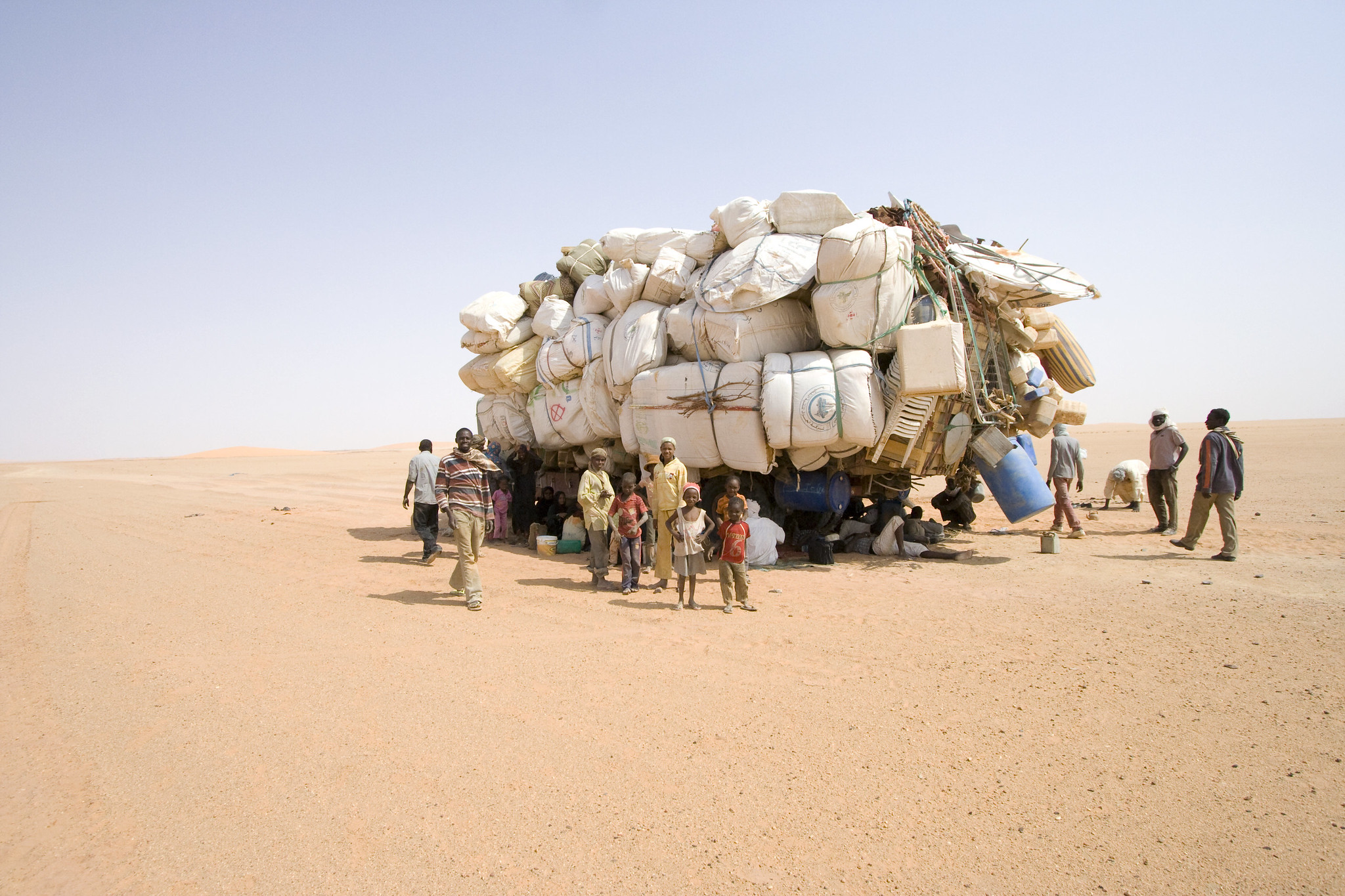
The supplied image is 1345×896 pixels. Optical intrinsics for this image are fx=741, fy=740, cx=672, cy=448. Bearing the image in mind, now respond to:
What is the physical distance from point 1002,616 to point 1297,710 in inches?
88.7

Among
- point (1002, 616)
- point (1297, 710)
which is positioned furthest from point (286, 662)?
point (1297, 710)

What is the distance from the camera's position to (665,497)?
25.0ft

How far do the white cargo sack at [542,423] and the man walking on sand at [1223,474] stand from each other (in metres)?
8.23

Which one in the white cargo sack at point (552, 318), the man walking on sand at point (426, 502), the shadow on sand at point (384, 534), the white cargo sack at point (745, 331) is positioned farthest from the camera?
the shadow on sand at point (384, 534)

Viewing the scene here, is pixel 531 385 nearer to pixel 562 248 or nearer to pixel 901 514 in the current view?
pixel 562 248

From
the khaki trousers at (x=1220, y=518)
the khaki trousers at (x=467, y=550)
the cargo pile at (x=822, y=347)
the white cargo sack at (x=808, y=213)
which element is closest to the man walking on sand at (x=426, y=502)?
the cargo pile at (x=822, y=347)

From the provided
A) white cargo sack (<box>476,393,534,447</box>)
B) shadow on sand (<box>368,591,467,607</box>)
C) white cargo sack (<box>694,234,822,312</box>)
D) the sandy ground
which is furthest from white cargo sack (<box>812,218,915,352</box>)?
white cargo sack (<box>476,393,534,447</box>)

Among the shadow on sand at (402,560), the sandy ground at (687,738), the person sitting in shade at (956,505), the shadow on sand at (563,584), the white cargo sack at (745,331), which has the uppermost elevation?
the white cargo sack at (745,331)

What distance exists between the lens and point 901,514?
10195 mm

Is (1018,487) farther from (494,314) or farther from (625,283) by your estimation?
(494,314)

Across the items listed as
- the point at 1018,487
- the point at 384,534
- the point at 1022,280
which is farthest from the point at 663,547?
the point at 384,534

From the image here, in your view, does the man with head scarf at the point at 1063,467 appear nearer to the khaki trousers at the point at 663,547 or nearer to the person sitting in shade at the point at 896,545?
the person sitting in shade at the point at 896,545

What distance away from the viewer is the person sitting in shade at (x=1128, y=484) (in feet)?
43.2

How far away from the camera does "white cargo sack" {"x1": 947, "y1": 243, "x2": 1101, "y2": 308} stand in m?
8.65
